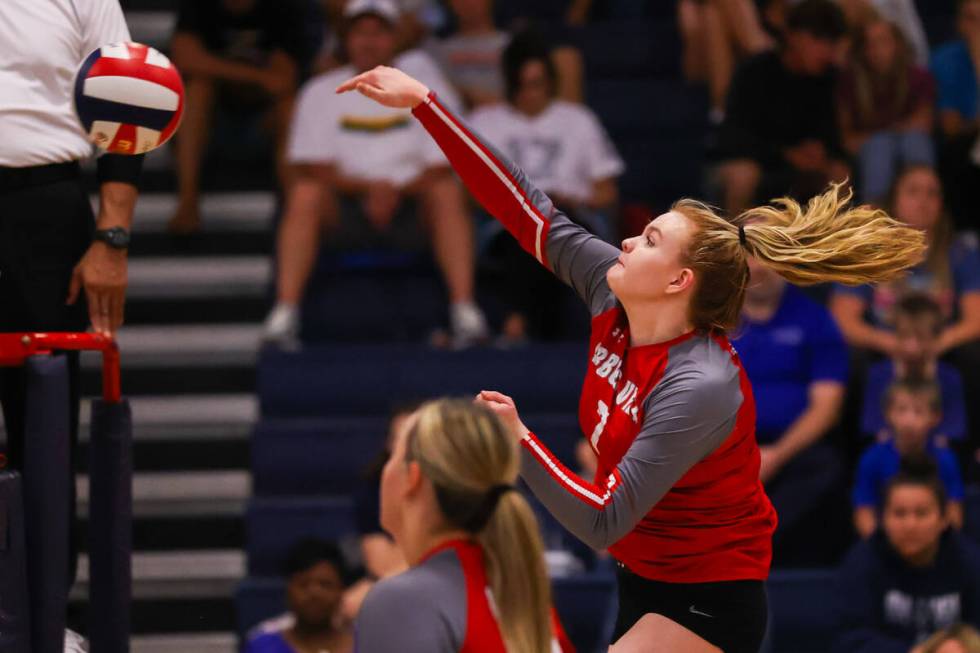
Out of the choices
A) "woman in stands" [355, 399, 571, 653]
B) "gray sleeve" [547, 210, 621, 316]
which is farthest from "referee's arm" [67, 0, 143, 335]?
"woman in stands" [355, 399, 571, 653]

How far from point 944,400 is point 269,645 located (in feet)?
8.74

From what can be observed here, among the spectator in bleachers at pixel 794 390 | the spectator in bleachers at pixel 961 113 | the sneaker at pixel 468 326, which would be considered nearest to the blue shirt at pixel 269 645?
the sneaker at pixel 468 326

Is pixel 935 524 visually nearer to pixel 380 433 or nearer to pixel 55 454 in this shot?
pixel 380 433

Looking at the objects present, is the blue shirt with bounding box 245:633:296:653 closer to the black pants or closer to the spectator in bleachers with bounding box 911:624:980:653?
the black pants

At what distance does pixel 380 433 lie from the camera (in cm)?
596

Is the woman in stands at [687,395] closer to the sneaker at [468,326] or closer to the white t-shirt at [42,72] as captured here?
the white t-shirt at [42,72]

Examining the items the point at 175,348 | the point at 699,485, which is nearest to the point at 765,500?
the point at 699,485

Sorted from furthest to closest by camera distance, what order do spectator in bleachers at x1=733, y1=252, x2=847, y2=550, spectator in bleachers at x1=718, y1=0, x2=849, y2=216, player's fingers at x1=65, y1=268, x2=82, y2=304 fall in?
spectator in bleachers at x1=718, y1=0, x2=849, y2=216 → spectator in bleachers at x1=733, y1=252, x2=847, y2=550 → player's fingers at x1=65, y1=268, x2=82, y2=304

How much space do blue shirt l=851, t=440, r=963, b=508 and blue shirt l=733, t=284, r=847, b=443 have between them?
33 centimetres

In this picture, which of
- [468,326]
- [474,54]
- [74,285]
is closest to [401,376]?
[468,326]

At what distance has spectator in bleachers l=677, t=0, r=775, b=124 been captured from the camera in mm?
7227

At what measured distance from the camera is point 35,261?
3578 mm

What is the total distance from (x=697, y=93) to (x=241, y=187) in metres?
2.14

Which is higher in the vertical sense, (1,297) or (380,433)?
(1,297)
